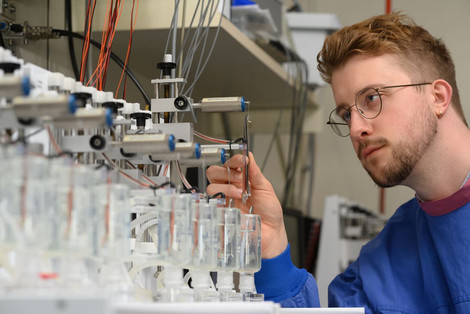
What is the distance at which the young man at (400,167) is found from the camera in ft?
4.87

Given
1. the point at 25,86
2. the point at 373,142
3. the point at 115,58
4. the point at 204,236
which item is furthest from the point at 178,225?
the point at 373,142

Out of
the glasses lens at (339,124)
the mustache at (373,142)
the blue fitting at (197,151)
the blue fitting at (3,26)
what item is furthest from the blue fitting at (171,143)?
the glasses lens at (339,124)

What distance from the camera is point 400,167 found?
1526 millimetres

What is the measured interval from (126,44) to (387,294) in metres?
0.92

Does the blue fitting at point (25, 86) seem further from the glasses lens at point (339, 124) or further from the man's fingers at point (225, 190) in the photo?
the glasses lens at point (339, 124)

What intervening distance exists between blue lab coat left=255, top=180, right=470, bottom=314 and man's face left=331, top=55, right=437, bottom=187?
6.4 inches

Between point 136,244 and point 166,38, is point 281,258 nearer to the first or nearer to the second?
point 136,244

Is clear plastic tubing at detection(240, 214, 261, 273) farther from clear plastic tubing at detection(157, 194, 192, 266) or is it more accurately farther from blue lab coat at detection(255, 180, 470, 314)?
blue lab coat at detection(255, 180, 470, 314)

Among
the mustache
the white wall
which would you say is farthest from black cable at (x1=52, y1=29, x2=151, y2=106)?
the white wall

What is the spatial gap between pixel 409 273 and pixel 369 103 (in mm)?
466

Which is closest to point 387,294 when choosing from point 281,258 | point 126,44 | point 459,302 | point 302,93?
point 459,302

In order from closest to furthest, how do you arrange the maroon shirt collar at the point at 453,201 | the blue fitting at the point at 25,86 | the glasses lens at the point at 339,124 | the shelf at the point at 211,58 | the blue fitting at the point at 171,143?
1. the blue fitting at the point at 25,86
2. the blue fitting at the point at 171,143
3. the shelf at the point at 211,58
4. the maroon shirt collar at the point at 453,201
5. the glasses lens at the point at 339,124

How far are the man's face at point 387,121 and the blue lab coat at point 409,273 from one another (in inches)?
6.4

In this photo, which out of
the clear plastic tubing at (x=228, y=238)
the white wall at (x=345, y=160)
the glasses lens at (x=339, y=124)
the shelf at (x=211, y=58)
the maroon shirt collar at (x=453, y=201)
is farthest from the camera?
the white wall at (x=345, y=160)
